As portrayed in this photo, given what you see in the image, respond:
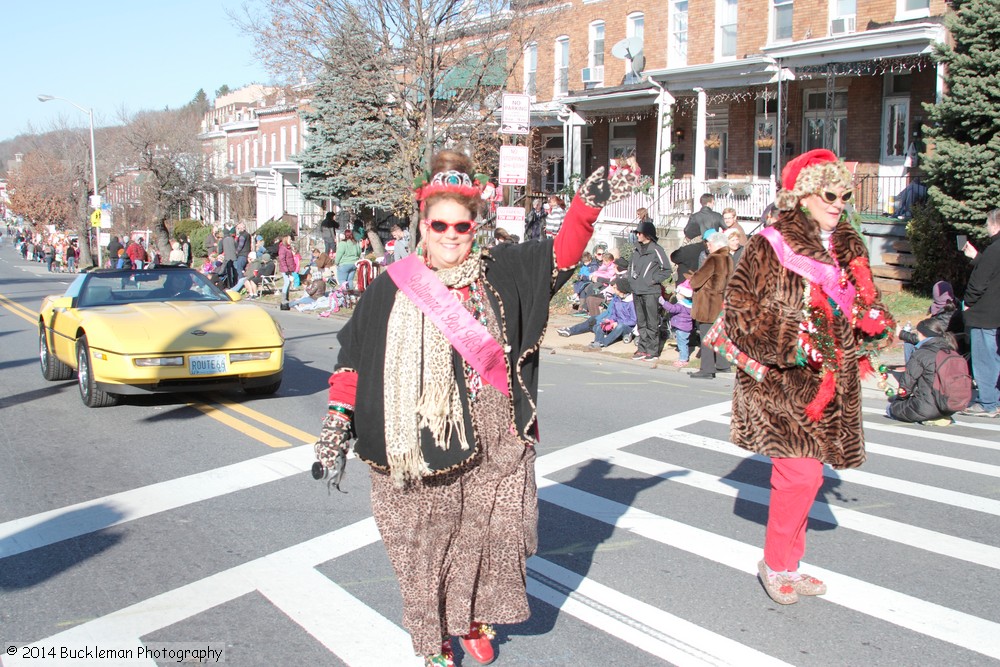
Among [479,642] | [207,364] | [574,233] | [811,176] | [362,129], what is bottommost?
[479,642]

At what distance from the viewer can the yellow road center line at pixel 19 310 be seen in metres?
20.0

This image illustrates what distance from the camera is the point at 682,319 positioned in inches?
495

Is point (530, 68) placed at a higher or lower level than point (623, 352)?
higher

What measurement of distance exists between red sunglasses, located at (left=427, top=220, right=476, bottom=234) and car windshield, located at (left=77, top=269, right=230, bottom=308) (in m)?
7.65

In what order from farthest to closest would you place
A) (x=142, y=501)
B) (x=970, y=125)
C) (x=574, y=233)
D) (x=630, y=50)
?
1. (x=630, y=50)
2. (x=970, y=125)
3. (x=142, y=501)
4. (x=574, y=233)

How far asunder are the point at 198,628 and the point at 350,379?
155 centimetres

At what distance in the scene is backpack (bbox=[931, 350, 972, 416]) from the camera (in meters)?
8.55

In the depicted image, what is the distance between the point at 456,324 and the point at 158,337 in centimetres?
636

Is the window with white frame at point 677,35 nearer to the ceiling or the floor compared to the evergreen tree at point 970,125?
nearer to the ceiling

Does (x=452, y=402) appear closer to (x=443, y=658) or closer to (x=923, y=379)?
(x=443, y=658)

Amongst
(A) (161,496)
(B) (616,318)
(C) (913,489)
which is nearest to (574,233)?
(A) (161,496)

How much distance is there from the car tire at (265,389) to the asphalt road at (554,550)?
93 centimetres

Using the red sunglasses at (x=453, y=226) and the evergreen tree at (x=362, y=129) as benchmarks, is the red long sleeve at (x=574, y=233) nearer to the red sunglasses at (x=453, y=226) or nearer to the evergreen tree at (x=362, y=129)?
the red sunglasses at (x=453, y=226)

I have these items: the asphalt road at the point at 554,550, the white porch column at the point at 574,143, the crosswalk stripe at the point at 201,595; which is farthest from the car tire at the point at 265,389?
the white porch column at the point at 574,143
